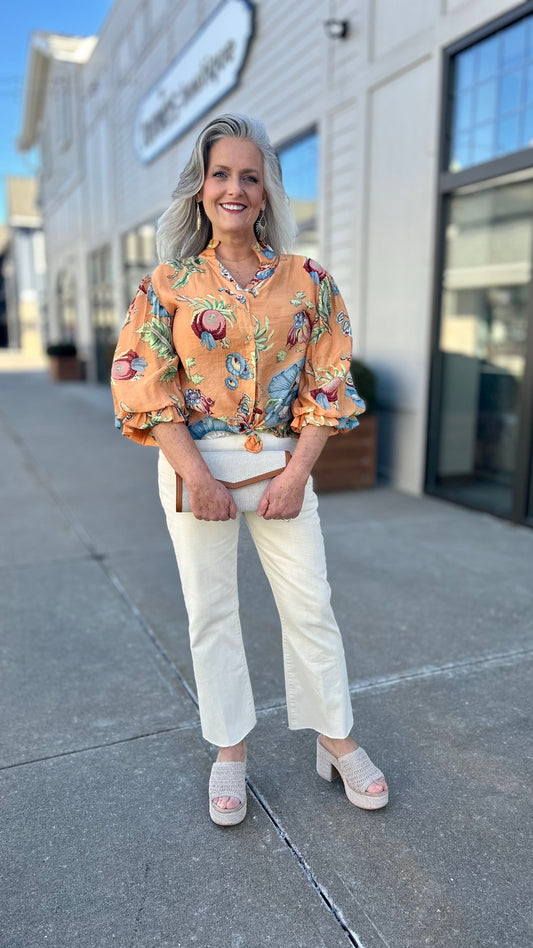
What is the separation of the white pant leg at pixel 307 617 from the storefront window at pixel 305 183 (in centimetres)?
506

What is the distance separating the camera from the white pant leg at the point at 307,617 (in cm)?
175

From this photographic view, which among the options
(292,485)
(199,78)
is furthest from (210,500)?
(199,78)

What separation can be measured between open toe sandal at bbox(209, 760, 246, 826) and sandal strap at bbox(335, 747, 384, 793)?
272 mm

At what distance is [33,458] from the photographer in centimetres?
682

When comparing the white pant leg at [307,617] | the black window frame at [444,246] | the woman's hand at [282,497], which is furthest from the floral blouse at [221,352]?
the black window frame at [444,246]

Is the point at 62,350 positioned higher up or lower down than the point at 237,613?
higher up

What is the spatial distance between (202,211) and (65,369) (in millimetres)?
15098

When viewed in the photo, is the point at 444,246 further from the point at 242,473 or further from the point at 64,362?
the point at 64,362

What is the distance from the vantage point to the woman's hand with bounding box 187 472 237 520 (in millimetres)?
1603

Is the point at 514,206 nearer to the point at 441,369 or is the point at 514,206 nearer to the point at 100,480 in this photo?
the point at 441,369

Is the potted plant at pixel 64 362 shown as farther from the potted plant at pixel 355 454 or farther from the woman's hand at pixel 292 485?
the woman's hand at pixel 292 485

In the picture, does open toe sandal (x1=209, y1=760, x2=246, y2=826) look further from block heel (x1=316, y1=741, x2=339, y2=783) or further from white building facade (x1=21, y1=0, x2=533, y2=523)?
white building facade (x1=21, y1=0, x2=533, y2=523)

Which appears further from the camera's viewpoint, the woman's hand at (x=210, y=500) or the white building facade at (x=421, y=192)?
the white building facade at (x=421, y=192)

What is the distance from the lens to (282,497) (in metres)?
1.66
